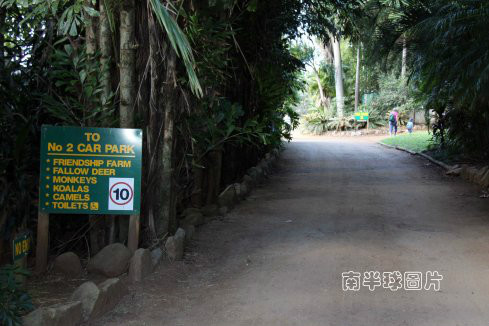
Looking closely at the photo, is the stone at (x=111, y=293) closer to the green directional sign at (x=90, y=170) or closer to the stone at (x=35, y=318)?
the stone at (x=35, y=318)

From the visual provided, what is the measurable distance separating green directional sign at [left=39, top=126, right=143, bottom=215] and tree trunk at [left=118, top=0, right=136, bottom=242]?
28cm

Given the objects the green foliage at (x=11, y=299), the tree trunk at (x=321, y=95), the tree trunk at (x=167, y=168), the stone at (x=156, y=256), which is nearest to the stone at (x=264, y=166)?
the tree trunk at (x=167, y=168)

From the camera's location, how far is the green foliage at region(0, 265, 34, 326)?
3652 millimetres

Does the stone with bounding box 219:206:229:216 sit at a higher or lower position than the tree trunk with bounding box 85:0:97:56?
lower

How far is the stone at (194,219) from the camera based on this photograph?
25.4 ft

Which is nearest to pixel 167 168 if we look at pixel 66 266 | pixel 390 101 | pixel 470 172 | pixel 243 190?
pixel 66 266

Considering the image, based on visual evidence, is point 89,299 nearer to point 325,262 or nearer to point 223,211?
point 325,262

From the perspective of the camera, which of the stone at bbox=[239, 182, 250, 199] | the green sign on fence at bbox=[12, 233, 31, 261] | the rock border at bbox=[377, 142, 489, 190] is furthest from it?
the rock border at bbox=[377, 142, 489, 190]

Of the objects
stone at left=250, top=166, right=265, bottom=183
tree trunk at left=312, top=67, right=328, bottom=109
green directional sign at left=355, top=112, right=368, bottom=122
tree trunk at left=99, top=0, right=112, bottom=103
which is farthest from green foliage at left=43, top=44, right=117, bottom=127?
tree trunk at left=312, top=67, right=328, bottom=109

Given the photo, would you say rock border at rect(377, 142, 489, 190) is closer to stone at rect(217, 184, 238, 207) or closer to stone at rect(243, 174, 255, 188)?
stone at rect(243, 174, 255, 188)

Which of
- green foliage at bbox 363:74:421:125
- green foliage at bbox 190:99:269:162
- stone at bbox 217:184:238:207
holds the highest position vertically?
green foliage at bbox 363:74:421:125

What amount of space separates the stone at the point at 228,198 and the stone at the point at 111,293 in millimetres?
4152

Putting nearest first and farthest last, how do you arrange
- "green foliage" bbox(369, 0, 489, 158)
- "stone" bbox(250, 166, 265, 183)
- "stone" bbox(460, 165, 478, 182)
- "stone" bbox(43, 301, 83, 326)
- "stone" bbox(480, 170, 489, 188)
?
1. "stone" bbox(43, 301, 83, 326)
2. "green foliage" bbox(369, 0, 489, 158)
3. "stone" bbox(480, 170, 489, 188)
4. "stone" bbox(460, 165, 478, 182)
5. "stone" bbox(250, 166, 265, 183)

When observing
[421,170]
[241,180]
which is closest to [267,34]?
[241,180]
